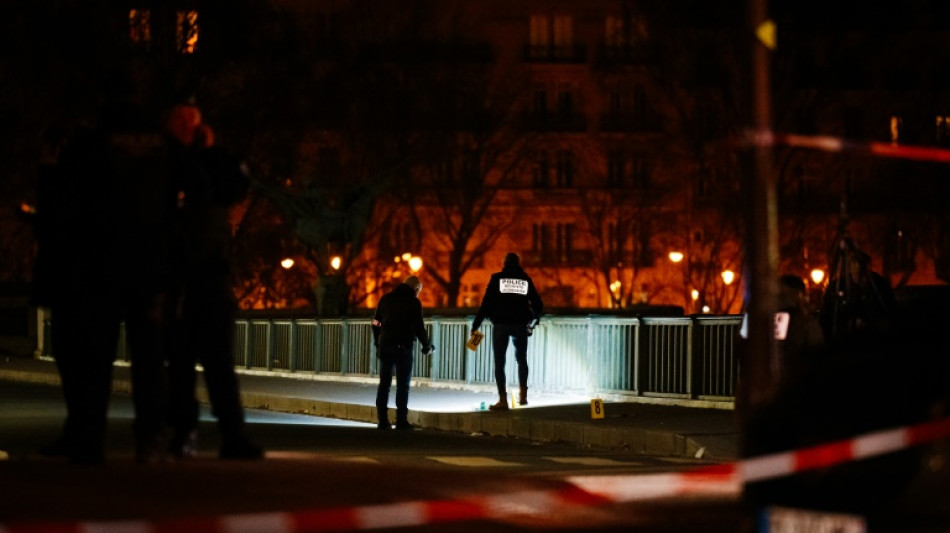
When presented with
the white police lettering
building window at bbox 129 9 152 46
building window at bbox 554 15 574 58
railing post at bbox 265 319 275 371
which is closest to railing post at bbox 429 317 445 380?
the white police lettering

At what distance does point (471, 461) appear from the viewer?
1706 centimetres

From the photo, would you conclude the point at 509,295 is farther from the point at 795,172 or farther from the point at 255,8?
the point at 795,172

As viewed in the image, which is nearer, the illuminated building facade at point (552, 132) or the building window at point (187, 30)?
the building window at point (187, 30)

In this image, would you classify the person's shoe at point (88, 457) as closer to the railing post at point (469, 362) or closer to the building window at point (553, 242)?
the railing post at point (469, 362)

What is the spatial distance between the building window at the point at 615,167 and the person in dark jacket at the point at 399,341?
209 ft

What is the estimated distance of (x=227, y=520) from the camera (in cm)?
699

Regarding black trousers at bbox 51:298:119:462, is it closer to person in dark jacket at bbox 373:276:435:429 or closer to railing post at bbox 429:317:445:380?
person in dark jacket at bbox 373:276:435:429

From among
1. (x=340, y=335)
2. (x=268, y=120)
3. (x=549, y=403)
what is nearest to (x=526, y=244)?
(x=268, y=120)

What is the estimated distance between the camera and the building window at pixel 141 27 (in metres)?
50.2

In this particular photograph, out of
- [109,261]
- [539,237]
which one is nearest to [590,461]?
[109,261]

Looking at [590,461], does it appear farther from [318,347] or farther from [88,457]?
[318,347]

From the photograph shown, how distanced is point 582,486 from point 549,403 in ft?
54.7

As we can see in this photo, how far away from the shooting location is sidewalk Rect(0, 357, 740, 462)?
19094mm

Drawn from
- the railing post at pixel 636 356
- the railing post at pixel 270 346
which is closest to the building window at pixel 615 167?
the railing post at pixel 270 346
